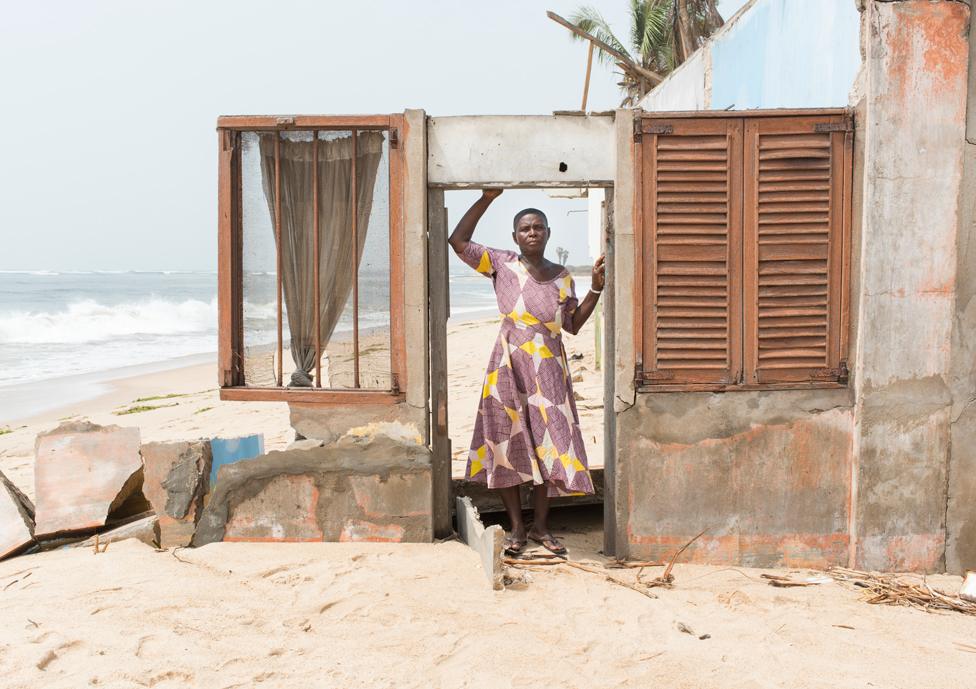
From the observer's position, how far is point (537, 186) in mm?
5039

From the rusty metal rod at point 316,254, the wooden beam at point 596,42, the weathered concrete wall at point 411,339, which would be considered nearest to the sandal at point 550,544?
the weathered concrete wall at point 411,339

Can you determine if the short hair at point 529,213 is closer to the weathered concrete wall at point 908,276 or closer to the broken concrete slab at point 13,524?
the weathered concrete wall at point 908,276

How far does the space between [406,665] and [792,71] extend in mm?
5866

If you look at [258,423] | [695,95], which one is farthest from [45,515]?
[695,95]

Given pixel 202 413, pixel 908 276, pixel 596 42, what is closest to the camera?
pixel 908 276

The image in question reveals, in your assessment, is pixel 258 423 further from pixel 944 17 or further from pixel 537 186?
pixel 944 17

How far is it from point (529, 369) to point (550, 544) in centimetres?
97

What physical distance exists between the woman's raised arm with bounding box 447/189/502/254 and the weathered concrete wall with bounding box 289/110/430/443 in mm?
183

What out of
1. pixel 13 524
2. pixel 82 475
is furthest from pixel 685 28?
pixel 13 524

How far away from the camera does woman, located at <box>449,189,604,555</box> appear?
5055 millimetres

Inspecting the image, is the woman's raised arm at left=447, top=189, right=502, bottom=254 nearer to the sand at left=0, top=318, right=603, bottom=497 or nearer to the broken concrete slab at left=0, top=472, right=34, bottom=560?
the sand at left=0, top=318, right=603, bottom=497

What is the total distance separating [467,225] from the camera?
506cm

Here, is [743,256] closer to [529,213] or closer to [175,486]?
[529,213]

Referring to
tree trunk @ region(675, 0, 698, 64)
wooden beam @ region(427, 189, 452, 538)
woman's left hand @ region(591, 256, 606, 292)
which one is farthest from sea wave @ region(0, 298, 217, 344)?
woman's left hand @ region(591, 256, 606, 292)
